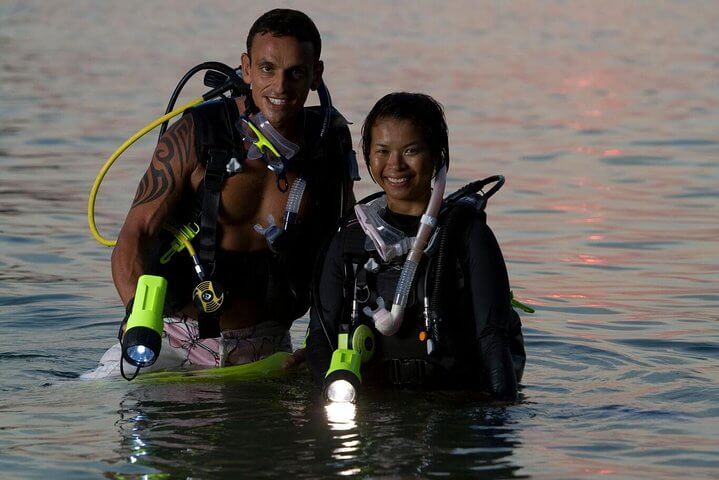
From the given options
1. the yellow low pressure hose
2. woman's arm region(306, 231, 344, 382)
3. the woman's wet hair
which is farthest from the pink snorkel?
the yellow low pressure hose

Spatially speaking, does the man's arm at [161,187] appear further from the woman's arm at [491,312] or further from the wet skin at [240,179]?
the woman's arm at [491,312]

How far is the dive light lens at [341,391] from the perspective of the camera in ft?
18.9

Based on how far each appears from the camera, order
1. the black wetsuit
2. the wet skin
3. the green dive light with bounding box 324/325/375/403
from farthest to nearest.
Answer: the wet skin
the black wetsuit
the green dive light with bounding box 324/325/375/403

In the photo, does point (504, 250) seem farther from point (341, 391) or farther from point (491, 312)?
point (341, 391)

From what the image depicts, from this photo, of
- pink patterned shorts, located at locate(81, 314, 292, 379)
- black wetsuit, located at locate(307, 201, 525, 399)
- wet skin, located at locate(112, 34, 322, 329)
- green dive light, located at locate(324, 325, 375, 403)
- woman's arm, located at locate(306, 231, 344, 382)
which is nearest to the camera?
green dive light, located at locate(324, 325, 375, 403)

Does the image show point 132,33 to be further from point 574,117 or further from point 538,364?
point 538,364

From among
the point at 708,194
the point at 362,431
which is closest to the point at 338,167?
A: the point at 362,431

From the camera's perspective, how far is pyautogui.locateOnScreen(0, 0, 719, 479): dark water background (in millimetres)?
5773

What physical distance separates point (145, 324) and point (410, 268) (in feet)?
3.54

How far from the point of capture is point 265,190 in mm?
6738

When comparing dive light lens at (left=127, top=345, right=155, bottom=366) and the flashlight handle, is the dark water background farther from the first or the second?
the flashlight handle

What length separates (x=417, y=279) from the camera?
239 inches

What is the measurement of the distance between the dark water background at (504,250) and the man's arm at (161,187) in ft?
2.35

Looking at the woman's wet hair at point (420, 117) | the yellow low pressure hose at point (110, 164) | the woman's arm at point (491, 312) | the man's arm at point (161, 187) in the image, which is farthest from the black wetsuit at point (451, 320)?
the yellow low pressure hose at point (110, 164)
